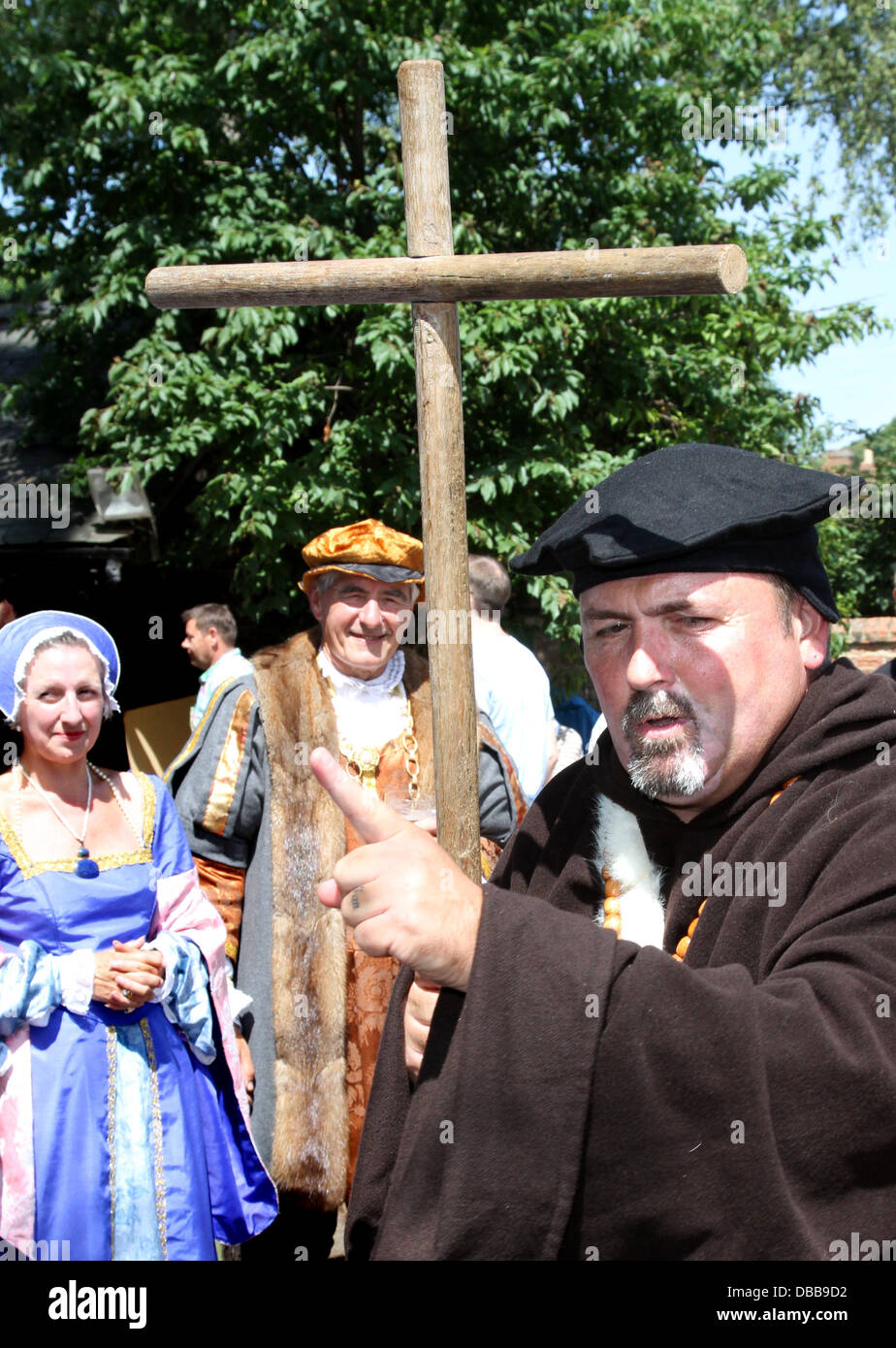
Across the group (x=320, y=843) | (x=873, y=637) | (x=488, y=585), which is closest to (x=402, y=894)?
(x=320, y=843)

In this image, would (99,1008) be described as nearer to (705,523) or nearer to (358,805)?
(358,805)

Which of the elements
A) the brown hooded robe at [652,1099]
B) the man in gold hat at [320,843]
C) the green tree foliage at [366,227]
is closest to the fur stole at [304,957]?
the man in gold hat at [320,843]

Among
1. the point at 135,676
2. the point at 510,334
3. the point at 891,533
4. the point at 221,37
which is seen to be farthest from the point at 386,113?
the point at 891,533

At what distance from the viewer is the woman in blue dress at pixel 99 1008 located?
106 inches

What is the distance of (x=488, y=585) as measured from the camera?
182 inches

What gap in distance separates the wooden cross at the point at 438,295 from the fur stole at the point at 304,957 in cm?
161

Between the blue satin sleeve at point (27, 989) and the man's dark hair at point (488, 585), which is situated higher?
the man's dark hair at point (488, 585)

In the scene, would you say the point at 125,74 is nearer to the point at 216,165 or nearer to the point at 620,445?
the point at 216,165

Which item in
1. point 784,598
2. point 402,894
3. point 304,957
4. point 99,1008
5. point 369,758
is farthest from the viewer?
point 369,758

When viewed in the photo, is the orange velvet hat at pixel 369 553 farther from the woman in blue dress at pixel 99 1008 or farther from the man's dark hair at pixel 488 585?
the man's dark hair at pixel 488 585

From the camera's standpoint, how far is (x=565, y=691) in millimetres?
7281

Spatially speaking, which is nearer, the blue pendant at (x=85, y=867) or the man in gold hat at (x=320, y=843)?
the blue pendant at (x=85, y=867)

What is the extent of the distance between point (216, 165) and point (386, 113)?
3.81ft

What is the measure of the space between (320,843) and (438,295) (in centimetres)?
200
